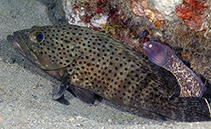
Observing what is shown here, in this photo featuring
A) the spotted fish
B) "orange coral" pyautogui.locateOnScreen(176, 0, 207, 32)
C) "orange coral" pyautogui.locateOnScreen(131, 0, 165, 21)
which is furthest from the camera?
the spotted fish

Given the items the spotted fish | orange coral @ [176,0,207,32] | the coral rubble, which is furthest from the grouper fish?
orange coral @ [176,0,207,32]

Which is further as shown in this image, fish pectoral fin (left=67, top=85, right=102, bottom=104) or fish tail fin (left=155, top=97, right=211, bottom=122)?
fish pectoral fin (left=67, top=85, right=102, bottom=104)

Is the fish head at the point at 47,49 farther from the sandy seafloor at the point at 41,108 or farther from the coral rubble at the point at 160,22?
the coral rubble at the point at 160,22

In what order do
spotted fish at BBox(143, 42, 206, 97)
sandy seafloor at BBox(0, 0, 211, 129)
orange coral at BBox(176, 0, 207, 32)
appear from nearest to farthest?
sandy seafloor at BBox(0, 0, 211, 129) < orange coral at BBox(176, 0, 207, 32) < spotted fish at BBox(143, 42, 206, 97)

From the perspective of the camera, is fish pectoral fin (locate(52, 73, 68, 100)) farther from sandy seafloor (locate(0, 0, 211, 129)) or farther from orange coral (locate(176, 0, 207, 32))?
orange coral (locate(176, 0, 207, 32))

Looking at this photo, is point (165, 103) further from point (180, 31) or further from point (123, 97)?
point (180, 31)

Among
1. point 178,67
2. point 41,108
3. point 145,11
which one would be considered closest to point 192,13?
point 145,11

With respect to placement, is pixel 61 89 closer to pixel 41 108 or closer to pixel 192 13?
pixel 41 108

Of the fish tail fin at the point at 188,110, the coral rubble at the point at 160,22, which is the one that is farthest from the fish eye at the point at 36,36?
the fish tail fin at the point at 188,110
